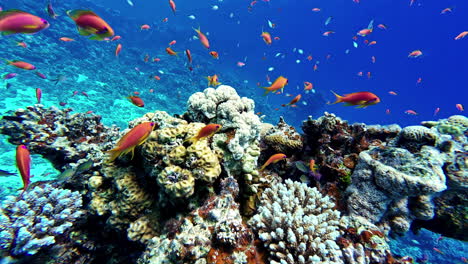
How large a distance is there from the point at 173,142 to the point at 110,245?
2213 mm

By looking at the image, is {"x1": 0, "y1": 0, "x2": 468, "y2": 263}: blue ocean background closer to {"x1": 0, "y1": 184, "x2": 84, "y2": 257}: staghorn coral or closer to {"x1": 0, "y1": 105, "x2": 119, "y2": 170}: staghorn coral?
{"x1": 0, "y1": 105, "x2": 119, "y2": 170}: staghorn coral

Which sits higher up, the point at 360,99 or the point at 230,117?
the point at 360,99

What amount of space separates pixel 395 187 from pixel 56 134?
733 cm

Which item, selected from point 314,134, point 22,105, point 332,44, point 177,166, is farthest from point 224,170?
point 332,44

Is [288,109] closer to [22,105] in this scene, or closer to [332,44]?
[22,105]

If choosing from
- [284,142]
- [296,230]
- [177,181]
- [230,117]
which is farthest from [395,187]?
[177,181]

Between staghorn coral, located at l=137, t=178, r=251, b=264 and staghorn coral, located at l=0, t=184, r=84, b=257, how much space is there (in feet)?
5.46

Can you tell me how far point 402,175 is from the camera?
3162 millimetres

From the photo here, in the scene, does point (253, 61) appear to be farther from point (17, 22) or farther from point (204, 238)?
point (204, 238)

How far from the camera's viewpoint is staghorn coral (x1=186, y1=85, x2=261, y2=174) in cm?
339

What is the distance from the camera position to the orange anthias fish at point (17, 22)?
253cm

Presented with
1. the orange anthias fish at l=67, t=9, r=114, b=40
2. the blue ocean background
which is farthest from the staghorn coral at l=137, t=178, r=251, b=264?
the blue ocean background

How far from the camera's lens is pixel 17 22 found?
2.57 m

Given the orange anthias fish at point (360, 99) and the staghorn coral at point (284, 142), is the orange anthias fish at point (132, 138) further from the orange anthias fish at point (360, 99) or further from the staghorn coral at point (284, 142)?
the staghorn coral at point (284, 142)
